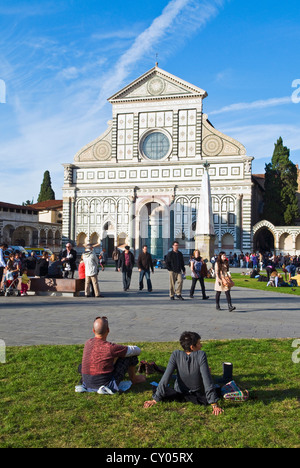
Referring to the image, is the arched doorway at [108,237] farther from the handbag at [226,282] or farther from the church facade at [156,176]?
the handbag at [226,282]

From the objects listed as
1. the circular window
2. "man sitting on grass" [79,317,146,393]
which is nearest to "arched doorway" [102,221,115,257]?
the circular window

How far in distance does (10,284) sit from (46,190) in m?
56.7

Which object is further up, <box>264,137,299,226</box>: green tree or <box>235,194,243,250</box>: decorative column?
<box>264,137,299,226</box>: green tree

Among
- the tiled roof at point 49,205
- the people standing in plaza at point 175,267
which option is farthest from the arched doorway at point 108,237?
the people standing in plaza at point 175,267

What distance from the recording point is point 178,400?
4.88 m

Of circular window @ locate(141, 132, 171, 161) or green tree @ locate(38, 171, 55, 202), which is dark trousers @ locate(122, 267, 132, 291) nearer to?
circular window @ locate(141, 132, 171, 161)

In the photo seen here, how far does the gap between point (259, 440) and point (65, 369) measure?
2870 mm

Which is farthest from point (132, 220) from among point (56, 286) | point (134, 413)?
point (134, 413)

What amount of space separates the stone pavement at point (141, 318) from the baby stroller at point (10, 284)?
2.40 ft

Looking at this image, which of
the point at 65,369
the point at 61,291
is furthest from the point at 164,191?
the point at 65,369

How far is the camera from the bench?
14.1 meters

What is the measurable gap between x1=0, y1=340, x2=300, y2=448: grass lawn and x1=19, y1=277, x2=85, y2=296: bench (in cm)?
776

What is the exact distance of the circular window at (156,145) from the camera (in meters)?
44.3

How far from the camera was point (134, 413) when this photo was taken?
176 inches
